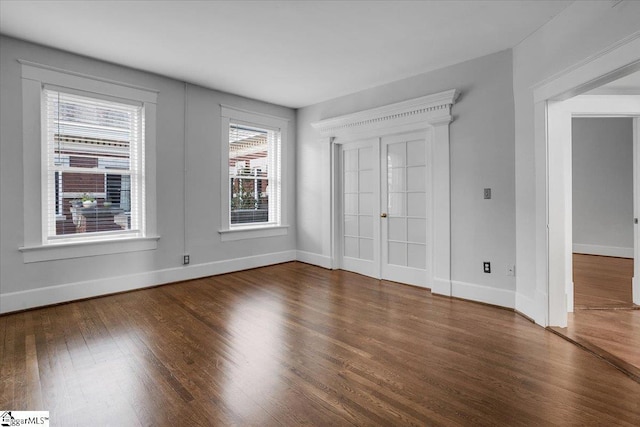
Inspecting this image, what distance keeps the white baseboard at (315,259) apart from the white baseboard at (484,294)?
2.17 metres

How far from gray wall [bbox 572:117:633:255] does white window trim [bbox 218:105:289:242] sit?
6.05 metres

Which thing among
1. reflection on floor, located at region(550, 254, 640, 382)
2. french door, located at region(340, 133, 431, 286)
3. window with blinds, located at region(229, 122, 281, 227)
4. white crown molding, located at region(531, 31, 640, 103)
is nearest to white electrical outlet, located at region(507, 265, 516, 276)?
reflection on floor, located at region(550, 254, 640, 382)

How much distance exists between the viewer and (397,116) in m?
4.51

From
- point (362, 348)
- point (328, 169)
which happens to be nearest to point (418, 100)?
point (328, 169)

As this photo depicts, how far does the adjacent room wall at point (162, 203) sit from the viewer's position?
342 centimetres

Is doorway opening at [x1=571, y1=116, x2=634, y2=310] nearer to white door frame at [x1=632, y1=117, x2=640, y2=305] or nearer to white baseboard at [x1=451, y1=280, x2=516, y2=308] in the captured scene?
white door frame at [x1=632, y1=117, x2=640, y2=305]

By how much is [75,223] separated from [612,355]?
215 inches

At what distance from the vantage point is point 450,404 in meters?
1.94

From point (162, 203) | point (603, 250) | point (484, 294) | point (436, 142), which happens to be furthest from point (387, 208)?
point (603, 250)

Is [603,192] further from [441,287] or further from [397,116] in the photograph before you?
[397,116]

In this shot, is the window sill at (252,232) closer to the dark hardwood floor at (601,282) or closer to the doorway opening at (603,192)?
the dark hardwood floor at (601,282)

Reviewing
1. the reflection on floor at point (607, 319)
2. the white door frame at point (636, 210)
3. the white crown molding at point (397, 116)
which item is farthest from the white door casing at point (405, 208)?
the white door frame at point (636, 210)

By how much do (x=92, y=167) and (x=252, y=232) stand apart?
245 centimetres

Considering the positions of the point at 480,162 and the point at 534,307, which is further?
the point at 480,162
